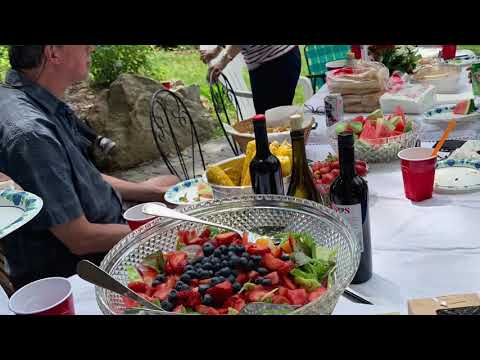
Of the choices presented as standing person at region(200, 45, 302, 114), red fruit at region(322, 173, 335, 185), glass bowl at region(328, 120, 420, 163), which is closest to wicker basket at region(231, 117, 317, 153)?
glass bowl at region(328, 120, 420, 163)

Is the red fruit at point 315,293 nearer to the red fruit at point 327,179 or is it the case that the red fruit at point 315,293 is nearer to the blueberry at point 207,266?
the blueberry at point 207,266

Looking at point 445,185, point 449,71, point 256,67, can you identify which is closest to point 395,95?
point 449,71

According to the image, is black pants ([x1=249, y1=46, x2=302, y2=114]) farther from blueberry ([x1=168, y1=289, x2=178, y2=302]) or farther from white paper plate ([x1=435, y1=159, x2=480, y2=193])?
blueberry ([x1=168, y1=289, x2=178, y2=302])

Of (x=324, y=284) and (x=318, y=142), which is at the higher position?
(x=324, y=284)

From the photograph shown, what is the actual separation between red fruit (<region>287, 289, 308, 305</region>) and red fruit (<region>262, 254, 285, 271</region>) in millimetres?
77

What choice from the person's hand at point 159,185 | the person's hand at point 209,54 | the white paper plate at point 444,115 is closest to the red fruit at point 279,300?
the person's hand at point 159,185

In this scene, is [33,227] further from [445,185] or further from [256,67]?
[256,67]

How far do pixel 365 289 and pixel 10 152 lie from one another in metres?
1.16

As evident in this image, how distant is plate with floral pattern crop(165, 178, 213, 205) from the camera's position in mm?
1689

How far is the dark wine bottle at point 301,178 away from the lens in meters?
1.39

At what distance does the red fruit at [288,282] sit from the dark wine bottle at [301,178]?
451 millimetres

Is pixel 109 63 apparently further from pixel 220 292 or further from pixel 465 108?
pixel 220 292

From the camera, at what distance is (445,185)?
1602 millimetres

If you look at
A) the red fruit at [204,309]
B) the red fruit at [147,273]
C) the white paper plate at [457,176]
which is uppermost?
the red fruit at [204,309]
